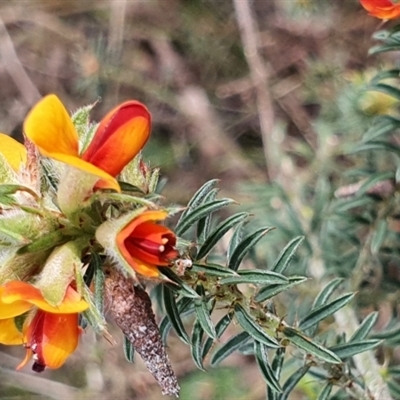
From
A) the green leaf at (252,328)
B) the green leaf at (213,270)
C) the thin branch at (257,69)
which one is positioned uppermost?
the thin branch at (257,69)

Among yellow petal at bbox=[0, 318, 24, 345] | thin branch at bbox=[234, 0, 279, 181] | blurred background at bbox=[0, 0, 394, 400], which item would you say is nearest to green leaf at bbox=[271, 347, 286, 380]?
yellow petal at bbox=[0, 318, 24, 345]

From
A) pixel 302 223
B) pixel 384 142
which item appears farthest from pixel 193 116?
pixel 384 142

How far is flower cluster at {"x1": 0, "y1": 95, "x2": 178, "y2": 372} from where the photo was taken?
1.19 m

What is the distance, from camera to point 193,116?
467 cm

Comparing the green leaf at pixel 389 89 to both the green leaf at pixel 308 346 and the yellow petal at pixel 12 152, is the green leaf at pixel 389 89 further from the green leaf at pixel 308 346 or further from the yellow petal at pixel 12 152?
the yellow petal at pixel 12 152

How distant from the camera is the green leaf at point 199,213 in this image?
1411 mm

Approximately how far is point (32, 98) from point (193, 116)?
1.44m

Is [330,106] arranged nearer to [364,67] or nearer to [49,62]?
[364,67]

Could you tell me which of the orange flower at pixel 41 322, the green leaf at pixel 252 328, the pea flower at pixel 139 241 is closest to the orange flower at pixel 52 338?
the orange flower at pixel 41 322

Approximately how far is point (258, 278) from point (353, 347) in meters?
0.46

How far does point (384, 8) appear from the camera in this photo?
5.06ft

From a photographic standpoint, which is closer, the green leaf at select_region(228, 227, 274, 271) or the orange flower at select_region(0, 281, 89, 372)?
the orange flower at select_region(0, 281, 89, 372)

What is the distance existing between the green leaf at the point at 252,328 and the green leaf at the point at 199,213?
248mm

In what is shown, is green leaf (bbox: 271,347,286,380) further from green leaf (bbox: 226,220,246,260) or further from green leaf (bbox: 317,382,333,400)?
green leaf (bbox: 226,220,246,260)
